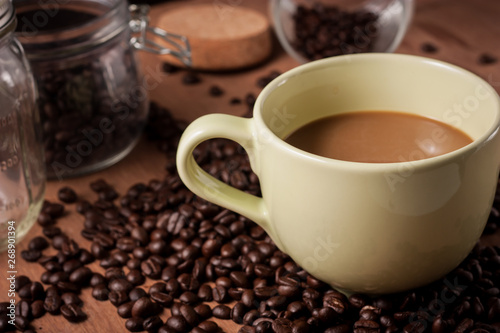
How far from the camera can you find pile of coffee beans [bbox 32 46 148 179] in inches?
56.1

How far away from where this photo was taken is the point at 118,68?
151 cm

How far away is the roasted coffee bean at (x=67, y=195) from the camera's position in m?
1.41

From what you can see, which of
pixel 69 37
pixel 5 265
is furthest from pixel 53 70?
pixel 5 265

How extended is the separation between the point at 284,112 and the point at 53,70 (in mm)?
565

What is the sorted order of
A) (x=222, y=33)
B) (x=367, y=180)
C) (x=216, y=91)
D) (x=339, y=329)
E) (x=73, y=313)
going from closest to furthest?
1. (x=367, y=180)
2. (x=339, y=329)
3. (x=73, y=313)
4. (x=216, y=91)
5. (x=222, y=33)

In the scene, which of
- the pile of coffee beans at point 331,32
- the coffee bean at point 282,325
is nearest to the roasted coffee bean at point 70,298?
the coffee bean at point 282,325

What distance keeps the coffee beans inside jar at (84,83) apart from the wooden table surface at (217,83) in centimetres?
5

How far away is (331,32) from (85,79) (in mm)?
810

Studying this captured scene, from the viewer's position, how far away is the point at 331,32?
1.96 metres

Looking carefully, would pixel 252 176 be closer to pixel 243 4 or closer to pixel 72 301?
pixel 72 301

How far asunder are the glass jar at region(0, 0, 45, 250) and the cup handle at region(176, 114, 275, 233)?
0.39 metres

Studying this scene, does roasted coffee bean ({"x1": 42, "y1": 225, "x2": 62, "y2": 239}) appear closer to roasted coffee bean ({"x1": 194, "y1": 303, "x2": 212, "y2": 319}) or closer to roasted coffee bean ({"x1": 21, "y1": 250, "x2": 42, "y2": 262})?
roasted coffee bean ({"x1": 21, "y1": 250, "x2": 42, "y2": 262})

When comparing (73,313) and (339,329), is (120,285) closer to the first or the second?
(73,313)

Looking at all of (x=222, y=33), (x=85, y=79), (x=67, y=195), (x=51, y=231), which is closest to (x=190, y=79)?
(x=222, y=33)
